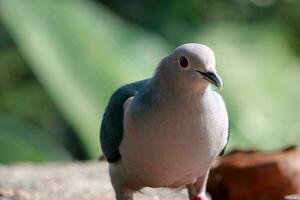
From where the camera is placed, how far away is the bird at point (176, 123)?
7.69 feet

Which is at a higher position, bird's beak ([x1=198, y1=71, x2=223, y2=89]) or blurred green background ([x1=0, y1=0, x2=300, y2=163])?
bird's beak ([x1=198, y1=71, x2=223, y2=89])

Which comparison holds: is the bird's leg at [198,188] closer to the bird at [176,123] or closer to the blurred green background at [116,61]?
the bird at [176,123]

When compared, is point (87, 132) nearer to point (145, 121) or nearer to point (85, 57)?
point (85, 57)

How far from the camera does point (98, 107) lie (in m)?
4.40

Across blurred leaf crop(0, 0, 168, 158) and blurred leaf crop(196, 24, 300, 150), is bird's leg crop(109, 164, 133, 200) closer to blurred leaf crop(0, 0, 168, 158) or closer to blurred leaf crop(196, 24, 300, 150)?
blurred leaf crop(0, 0, 168, 158)

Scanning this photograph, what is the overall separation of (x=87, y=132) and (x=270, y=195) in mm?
1336

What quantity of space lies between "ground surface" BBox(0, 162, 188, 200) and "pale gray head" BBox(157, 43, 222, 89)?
0.86 m

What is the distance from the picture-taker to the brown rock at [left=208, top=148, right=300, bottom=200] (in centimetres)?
315

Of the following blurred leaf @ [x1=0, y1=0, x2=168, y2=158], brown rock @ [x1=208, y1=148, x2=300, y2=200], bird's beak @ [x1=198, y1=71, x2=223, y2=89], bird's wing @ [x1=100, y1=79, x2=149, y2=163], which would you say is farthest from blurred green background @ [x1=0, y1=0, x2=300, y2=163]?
bird's beak @ [x1=198, y1=71, x2=223, y2=89]

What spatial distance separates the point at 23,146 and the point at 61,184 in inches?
47.7

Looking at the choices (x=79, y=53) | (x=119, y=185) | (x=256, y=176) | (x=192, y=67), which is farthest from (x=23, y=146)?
(x=192, y=67)

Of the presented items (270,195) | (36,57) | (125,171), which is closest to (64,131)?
(36,57)

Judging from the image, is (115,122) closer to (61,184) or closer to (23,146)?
(61,184)

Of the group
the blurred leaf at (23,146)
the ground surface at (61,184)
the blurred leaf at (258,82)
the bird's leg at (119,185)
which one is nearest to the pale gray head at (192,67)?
the bird's leg at (119,185)
